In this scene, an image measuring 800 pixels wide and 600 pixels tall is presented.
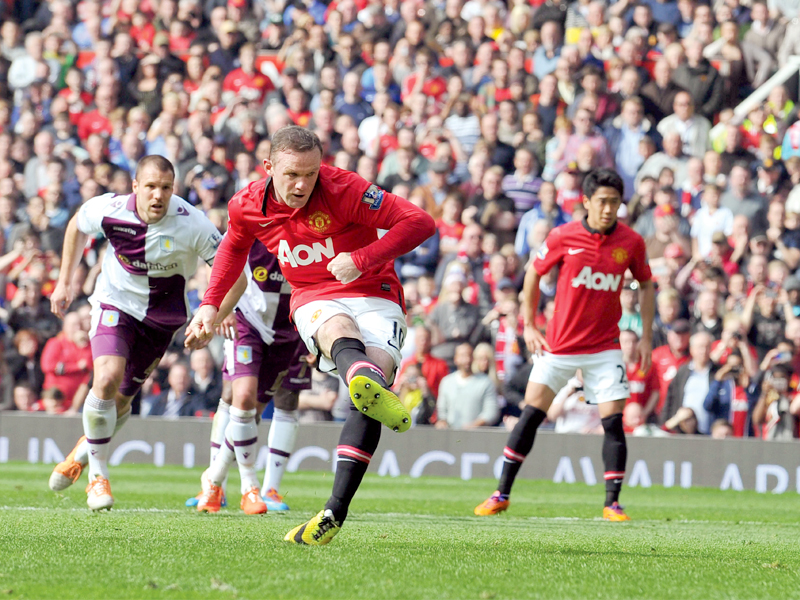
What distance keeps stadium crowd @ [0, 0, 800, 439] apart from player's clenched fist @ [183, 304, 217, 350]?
599cm

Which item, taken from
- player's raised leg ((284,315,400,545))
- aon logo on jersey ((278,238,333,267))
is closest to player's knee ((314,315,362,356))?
player's raised leg ((284,315,400,545))

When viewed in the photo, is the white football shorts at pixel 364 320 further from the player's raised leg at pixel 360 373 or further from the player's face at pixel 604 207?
the player's face at pixel 604 207

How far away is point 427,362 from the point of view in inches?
571

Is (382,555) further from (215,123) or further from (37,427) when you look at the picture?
(215,123)

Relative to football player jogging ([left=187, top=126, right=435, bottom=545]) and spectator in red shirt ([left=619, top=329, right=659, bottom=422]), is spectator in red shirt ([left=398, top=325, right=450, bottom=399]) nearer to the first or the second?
spectator in red shirt ([left=619, top=329, right=659, bottom=422])

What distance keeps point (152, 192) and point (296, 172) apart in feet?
8.47

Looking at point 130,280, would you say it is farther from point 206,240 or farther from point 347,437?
point 347,437

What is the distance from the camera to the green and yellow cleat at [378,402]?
5277mm

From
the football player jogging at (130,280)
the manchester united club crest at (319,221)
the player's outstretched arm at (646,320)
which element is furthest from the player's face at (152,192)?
the player's outstretched arm at (646,320)

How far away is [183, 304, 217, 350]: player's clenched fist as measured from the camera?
614 centimetres

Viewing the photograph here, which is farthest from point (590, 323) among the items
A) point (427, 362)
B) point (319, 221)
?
point (427, 362)

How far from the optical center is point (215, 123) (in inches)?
721

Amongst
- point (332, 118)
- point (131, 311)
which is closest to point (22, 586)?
point (131, 311)

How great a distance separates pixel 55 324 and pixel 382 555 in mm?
11617
